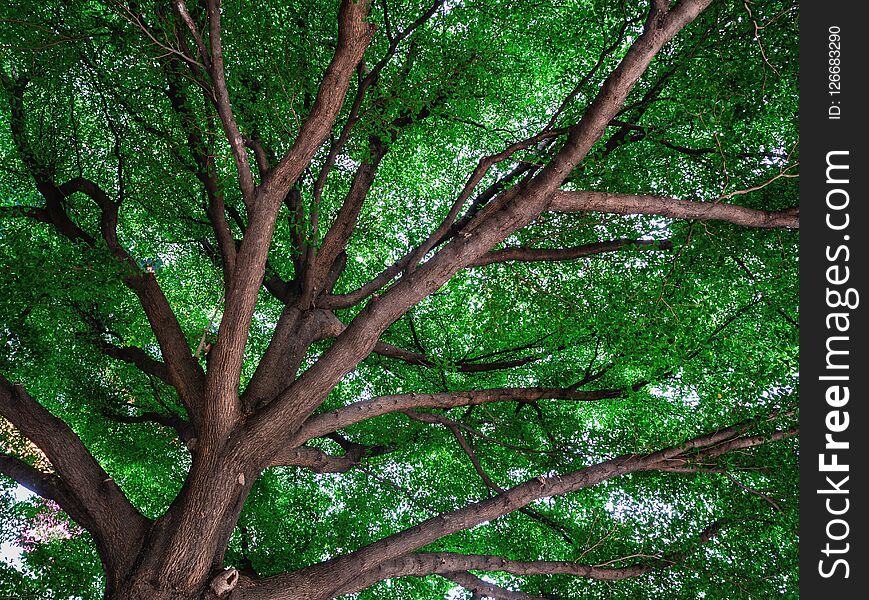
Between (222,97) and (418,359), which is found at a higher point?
(222,97)

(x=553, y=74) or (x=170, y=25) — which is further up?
(x=553, y=74)

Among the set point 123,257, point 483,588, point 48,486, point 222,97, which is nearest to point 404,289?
→ point 222,97

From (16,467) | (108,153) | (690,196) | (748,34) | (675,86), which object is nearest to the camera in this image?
(16,467)

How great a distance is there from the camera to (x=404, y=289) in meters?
6.06

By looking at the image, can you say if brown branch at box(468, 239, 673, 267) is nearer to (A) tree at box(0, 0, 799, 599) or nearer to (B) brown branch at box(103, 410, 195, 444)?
(A) tree at box(0, 0, 799, 599)

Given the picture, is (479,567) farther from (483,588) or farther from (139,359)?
(139,359)

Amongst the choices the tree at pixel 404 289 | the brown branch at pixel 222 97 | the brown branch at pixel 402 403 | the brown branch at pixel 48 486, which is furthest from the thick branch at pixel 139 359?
the brown branch at pixel 222 97

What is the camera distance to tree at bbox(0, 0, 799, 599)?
236 inches

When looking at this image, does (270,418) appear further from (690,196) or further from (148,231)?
(148,231)

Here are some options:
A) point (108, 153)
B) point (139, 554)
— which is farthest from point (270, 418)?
point (108, 153)

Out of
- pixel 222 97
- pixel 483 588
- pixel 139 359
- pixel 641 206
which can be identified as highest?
pixel 641 206

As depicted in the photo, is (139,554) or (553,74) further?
(553,74)

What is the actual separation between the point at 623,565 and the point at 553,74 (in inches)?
318

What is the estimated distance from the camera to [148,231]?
37.0 ft
